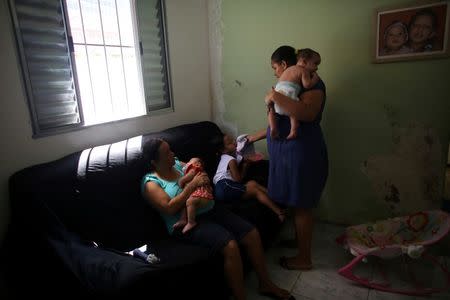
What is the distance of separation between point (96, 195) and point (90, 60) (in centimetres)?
98

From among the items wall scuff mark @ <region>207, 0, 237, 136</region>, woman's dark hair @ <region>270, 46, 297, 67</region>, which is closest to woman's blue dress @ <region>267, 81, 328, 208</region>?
woman's dark hair @ <region>270, 46, 297, 67</region>

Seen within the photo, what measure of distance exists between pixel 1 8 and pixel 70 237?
4.11ft

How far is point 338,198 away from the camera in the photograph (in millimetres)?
2631

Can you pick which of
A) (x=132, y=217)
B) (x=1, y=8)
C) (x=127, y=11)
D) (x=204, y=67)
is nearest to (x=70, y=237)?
(x=132, y=217)

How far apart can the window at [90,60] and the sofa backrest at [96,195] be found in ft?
0.97

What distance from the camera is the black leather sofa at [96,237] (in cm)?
131

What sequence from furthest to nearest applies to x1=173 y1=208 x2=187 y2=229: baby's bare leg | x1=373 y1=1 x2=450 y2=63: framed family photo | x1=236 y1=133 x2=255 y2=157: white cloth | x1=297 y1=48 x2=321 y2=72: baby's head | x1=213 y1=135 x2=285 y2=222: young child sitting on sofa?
x1=236 y1=133 x2=255 y2=157: white cloth
x1=213 y1=135 x2=285 y2=222: young child sitting on sofa
x1=373 y1=1 x2=450 y2=63: framed family photo
x1=297 y1=48 x2=321 y2=72: baby's head
x1=173 y1=208 x2=187 y2=229: baby's bare leg

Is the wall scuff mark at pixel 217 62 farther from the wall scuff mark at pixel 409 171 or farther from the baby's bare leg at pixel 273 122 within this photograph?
the wall scuff mark at pixel 409 171

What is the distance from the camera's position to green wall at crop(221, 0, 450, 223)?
219 cm

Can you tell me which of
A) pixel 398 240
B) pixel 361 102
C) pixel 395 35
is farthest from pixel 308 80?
pixel 398 240

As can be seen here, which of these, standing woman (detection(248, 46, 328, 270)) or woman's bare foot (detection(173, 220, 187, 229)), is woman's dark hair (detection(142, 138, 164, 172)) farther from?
standing woman (detection(248, 46, 328, 270))

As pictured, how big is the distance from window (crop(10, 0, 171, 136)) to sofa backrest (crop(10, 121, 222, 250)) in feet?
0.97

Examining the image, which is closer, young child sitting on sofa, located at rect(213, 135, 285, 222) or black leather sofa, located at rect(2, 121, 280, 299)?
black leather sofa, located at rect(2, 121, 280, 299)

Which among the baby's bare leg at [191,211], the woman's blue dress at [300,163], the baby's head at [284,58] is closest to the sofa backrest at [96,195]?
the baby's bare leg at [191,211]
